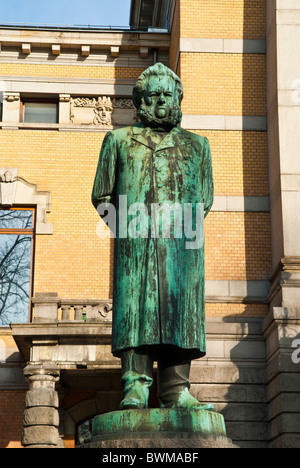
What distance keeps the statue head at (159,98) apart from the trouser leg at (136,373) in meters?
1.61

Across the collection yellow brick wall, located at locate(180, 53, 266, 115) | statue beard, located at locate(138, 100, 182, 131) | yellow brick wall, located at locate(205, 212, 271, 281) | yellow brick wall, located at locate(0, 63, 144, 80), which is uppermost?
yellow brick wall, located at locate(0, 63, 144, 80)

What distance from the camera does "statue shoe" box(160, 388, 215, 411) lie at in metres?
5.28

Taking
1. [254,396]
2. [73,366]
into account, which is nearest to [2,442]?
[73,366]

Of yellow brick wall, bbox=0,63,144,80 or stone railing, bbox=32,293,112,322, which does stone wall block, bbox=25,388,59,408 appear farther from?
yellow brick wall, bbox=0,63,144,80

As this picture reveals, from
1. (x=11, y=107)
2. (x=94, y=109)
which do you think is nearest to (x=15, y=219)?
(x=11, y=107)

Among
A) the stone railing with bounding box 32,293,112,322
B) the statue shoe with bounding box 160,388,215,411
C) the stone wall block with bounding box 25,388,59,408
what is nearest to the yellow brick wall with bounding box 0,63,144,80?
the stone railing with bounding box 32,293,112,322

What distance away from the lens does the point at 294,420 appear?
14.6 m

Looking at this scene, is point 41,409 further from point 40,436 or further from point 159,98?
point 159,98

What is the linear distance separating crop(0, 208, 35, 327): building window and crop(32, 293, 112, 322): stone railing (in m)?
3.26

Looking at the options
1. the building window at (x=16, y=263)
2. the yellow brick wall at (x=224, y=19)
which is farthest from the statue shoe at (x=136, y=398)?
the building window at (x=16, y=263)

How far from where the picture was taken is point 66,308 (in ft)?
57.1

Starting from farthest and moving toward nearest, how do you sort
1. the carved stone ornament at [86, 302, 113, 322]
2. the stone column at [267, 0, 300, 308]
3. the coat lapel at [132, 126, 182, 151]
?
1. the carved stone ornament at [86, 302, 113, 322]
2. the stone column at [267, 0, 300, 308]
3. the coat lapel at [132, 126, 182, 151]

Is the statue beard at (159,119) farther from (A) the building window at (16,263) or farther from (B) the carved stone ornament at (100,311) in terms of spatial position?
(A) the building window at (16,263)

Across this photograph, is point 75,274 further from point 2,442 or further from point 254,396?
point 254,396
